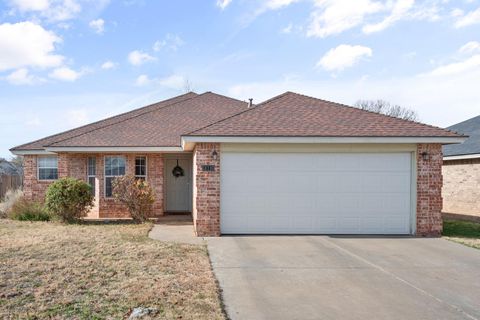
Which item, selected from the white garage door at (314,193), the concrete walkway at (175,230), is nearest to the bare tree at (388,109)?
the concrete walkway at (175,230)

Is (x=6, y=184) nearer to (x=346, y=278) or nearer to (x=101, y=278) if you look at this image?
(x=101, y=278)

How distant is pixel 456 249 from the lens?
9.15 meters

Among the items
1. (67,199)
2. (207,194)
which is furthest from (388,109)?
(67,199)

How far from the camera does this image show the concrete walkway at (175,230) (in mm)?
10148

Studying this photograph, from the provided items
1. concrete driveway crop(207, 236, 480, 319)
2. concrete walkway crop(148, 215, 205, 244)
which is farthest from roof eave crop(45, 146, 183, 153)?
concrete driveway crop(207, 236, 480, 319)

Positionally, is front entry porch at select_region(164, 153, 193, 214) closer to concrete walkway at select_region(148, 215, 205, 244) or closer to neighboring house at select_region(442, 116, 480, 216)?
concrete walkway at select_region(148, 215, 205, 244)

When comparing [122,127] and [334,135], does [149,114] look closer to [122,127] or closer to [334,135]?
[122,127]

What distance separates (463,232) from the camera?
467 inches

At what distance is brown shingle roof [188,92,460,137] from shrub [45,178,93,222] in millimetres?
5292

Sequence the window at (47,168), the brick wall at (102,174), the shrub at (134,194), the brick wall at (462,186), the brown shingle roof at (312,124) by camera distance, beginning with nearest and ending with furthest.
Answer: the brown shingle roof at (312,124) < the shrub at (134,194) < the brick wall at (102,174) < the brick wall at (462,186) < the window at (47,168)

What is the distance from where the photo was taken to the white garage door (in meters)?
10.8

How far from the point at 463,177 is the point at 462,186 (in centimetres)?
37

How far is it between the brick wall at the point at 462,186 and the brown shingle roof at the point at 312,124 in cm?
562

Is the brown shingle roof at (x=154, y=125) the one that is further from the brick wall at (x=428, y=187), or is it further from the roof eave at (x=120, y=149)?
the brick wall at (x=428, y=187)
